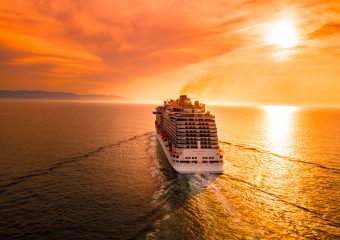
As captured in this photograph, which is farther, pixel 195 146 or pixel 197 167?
pixel 195 146

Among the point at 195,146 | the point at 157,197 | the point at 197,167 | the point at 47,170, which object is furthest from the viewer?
the point at 195,146

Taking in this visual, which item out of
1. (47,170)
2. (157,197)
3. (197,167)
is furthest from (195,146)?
(47,170)

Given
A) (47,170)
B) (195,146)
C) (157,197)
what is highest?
(195,146)

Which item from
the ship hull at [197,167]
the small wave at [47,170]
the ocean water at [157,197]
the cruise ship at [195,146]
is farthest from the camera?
the cruise ship at [195,146]

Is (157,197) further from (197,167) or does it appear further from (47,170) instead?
(47,170)

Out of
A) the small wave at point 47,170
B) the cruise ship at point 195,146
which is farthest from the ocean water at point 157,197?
the cruise ship at point 195,146

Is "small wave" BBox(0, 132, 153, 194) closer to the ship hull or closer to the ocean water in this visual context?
the ocean water

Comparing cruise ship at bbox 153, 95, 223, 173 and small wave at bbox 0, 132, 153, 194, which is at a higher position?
cruise ship at bbox 153, 95, 223, 173

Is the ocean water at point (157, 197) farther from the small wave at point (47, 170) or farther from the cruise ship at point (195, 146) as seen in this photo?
the cruise ship at point (195, 146)

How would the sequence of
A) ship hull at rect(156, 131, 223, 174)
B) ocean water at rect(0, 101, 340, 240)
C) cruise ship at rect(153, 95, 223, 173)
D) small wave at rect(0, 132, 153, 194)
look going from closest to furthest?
1. ocean water at rect(0, 101, 340, 240)
2. small wave at rect(0, 132, 153, 194)
3. ship hull at rect(156, 131, 223, 174)
4. cruise ship at rect(153, 95, 223, 173)

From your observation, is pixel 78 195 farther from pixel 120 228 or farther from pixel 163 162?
pixel 163 162

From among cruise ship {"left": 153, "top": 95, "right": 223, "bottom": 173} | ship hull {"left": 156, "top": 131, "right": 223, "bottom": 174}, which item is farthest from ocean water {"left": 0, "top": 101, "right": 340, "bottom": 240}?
cruise ship {"left": 153, "top": 95, "right": 223, "bottom": 173}
